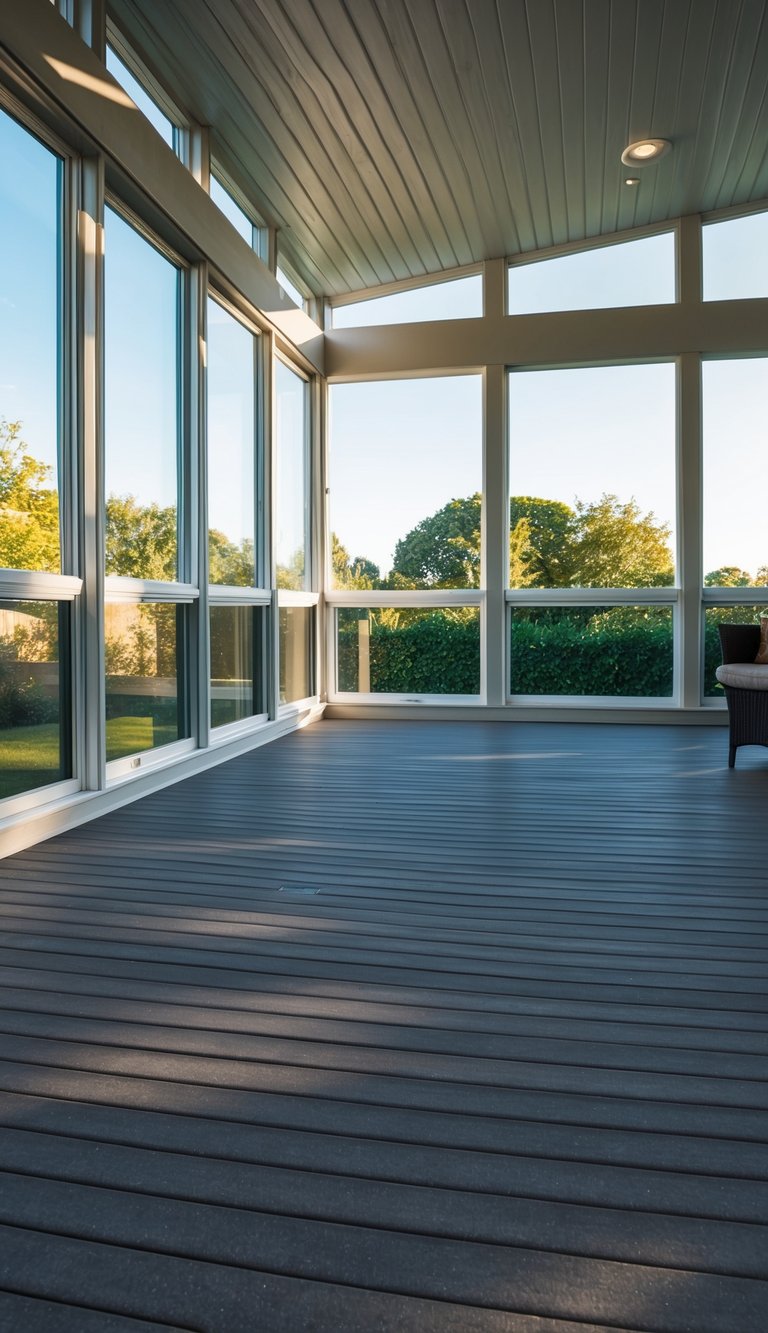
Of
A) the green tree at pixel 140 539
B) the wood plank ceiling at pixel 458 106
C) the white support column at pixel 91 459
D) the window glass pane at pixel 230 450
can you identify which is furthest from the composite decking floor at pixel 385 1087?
the wood plank ceiling at pixel 458 106

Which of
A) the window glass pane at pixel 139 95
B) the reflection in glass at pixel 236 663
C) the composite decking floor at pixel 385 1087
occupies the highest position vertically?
the window glass pane at pixel 139 95

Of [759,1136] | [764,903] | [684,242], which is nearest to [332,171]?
[684,242]

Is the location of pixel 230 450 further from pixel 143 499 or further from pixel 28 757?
pixel 28 757

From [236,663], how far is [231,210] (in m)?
2.91

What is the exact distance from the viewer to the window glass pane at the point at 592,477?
715 cm

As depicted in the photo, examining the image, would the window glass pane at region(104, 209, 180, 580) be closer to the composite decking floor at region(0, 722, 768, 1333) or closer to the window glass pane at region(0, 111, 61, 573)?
the window glass pane at region(0, 111, 61, 573)

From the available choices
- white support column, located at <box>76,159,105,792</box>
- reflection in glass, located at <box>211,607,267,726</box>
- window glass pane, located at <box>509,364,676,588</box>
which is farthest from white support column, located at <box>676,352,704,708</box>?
white support column, located at <box>76,159,105,792</box>

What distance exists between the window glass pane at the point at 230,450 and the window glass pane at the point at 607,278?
9.02 ft

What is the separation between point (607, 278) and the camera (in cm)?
718

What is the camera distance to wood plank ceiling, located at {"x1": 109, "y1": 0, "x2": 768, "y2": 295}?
4.09 m

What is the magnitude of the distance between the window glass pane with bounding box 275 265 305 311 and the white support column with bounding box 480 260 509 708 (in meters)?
1.55

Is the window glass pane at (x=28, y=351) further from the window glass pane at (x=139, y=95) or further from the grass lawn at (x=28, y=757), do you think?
the window glass pane at (x=139, y=95)

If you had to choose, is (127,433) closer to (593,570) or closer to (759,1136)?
(759,1136)

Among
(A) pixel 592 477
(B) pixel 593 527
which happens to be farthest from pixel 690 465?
(B) pixel 593 527
